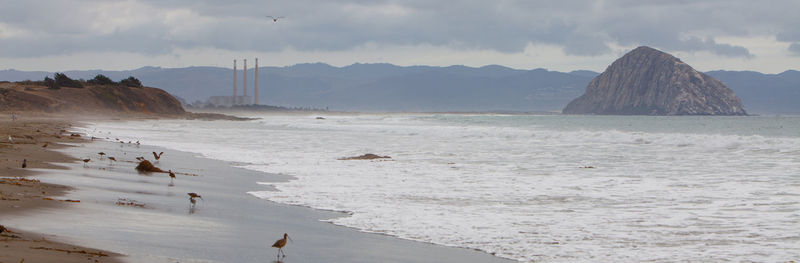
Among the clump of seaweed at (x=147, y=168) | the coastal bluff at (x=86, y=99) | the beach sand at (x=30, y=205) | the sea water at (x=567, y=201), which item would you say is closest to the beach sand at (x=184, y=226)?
the beach sand at (x=30, y=205)

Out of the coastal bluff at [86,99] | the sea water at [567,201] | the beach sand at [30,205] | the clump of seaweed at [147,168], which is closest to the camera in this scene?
the beach sand at [30,205]

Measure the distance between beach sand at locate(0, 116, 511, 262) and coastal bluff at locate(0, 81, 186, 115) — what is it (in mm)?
56959

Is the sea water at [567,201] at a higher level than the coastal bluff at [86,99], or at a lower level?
→ lower

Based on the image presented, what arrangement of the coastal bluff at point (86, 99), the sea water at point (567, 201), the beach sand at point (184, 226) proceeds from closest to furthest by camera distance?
the beach sand at point (184, 226)
the sea water at point (567, 201)
the coastal bluff at point (86, 99)

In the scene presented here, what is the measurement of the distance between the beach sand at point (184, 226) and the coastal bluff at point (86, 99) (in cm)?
5696

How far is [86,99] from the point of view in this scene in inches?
3071

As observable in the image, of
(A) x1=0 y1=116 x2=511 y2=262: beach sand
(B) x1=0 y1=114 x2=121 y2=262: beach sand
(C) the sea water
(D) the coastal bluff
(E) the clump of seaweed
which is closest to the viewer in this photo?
(B) x1=0 y1=114 x2=121 y2=262: beach sand

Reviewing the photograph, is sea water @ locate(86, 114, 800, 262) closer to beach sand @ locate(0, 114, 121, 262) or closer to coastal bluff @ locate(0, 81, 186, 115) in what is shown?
beach sand @ locate(0, 114, 121, 262)

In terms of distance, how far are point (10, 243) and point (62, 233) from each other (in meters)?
1.04

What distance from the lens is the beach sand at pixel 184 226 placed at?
26.4 feet

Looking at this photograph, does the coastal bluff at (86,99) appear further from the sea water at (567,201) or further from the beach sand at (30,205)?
the beach sand at (30,205)

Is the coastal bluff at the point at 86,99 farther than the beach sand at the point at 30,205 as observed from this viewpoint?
Yes

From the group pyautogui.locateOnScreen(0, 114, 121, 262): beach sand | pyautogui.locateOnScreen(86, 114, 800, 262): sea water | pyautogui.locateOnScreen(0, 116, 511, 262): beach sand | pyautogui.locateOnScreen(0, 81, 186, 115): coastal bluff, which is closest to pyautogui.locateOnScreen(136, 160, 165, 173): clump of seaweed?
pyautogui.locateOnScreen(0, 114, 121, 262): beach sand

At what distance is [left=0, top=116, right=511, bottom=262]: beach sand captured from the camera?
26.4ft
